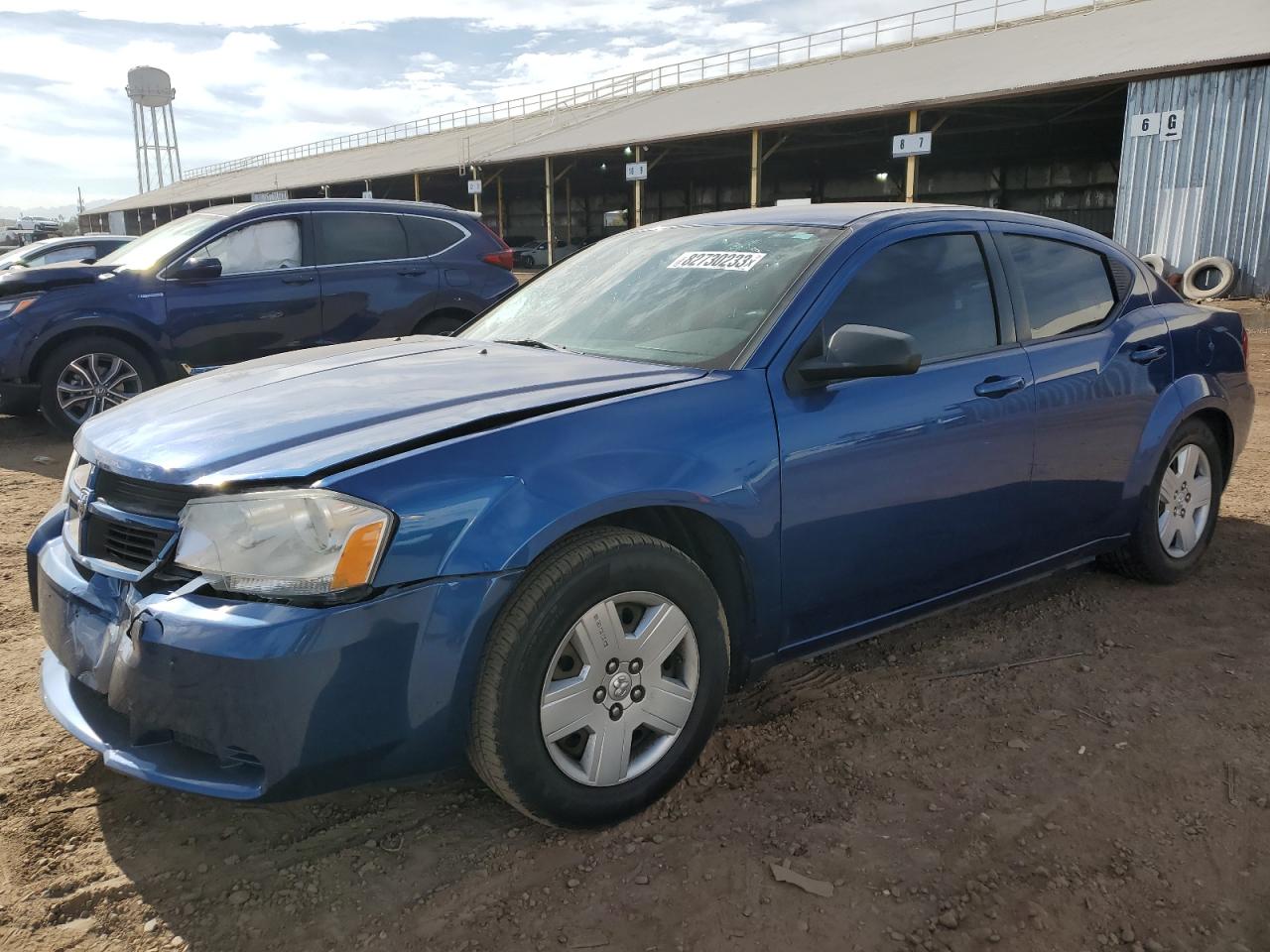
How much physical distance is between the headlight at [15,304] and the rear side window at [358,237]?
195 cm

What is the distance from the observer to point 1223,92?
647 inches

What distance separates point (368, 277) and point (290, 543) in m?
5.84

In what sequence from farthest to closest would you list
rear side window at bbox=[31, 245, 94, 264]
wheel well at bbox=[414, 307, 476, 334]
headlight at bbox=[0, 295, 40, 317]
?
rear side window at bbox=[31, 245, 94, 264] → wheel well at bbox=[414, 307, 476, 334] → headlight at bbox=[0, 295, 40, 317]

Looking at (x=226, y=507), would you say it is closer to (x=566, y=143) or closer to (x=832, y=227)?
(x=832, y=227)

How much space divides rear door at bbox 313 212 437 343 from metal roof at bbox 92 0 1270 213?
1477 cm

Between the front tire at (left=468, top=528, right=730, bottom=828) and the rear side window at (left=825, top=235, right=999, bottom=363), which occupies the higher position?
the rear side window at (left=825, top=235, right=999, bottom=363)

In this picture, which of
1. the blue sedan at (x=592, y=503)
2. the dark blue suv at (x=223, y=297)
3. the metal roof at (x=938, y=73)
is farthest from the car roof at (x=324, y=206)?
the metal roof at (x=938, y=73)

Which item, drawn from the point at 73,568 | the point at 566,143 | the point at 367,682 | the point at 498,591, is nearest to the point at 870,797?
the point at 498,591

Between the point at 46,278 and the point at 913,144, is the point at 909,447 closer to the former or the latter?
the point at 46,278

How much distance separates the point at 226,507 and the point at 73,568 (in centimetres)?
62

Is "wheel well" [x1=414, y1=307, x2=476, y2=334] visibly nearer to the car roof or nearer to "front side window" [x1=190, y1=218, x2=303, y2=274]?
the car roof

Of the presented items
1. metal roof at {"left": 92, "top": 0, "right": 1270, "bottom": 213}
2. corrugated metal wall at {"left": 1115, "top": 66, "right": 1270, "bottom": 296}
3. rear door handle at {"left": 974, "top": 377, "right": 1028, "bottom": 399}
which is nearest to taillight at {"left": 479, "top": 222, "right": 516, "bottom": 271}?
rear door handle at {"left": 974, "top": 377, "right": 1028, "bottom": 399}

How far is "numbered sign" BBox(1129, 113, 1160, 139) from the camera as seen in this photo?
17359 millimetres

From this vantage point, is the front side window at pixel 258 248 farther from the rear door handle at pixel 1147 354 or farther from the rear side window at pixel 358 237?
the rear door handle at pixel 1147 354
